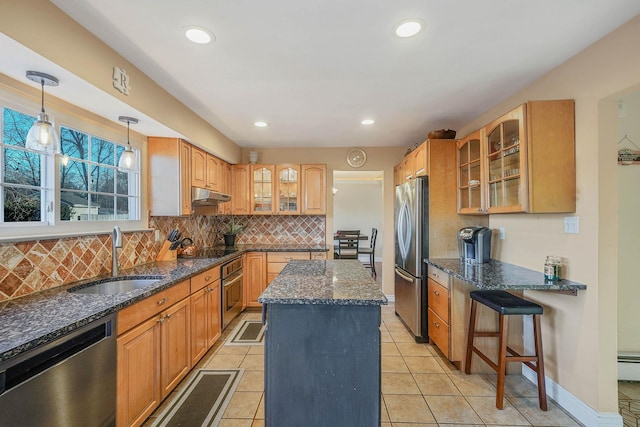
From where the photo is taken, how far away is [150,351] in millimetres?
1759

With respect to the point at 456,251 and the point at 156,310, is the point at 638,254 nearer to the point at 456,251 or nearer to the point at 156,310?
the point at 456,251

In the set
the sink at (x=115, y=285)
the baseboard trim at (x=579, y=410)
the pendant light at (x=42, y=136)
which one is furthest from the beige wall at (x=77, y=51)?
the baseboard trim at (x=579, y=410)

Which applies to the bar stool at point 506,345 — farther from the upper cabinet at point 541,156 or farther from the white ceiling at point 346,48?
the white ceiling at point 346,48

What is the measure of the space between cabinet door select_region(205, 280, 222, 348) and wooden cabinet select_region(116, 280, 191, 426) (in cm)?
39

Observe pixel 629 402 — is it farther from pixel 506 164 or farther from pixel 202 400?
pixel 202 400

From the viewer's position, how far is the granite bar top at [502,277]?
1.79 meters

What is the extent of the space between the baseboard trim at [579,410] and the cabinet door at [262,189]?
3.49 m

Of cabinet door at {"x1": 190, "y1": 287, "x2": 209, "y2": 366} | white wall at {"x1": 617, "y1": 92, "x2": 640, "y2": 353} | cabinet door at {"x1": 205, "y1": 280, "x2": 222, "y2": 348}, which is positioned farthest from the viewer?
cabinet door at {"x1": 205, "y1": 280, "x2": 222, "y2": 348}

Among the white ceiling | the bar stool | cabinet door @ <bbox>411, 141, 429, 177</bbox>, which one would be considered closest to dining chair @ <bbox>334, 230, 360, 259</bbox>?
cabinet door @ <bbox>411, 141, 429, 177</bbox>

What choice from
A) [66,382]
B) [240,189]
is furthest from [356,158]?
[66,382]

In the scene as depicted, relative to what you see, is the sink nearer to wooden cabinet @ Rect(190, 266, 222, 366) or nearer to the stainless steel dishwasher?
wooden cabinet @ Rect(190, 266, 222, 366)

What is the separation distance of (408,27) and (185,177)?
2.33 m

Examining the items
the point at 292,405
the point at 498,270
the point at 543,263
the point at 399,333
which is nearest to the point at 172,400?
the point at 292,405

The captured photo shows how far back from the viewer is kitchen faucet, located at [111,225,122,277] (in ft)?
6.71
